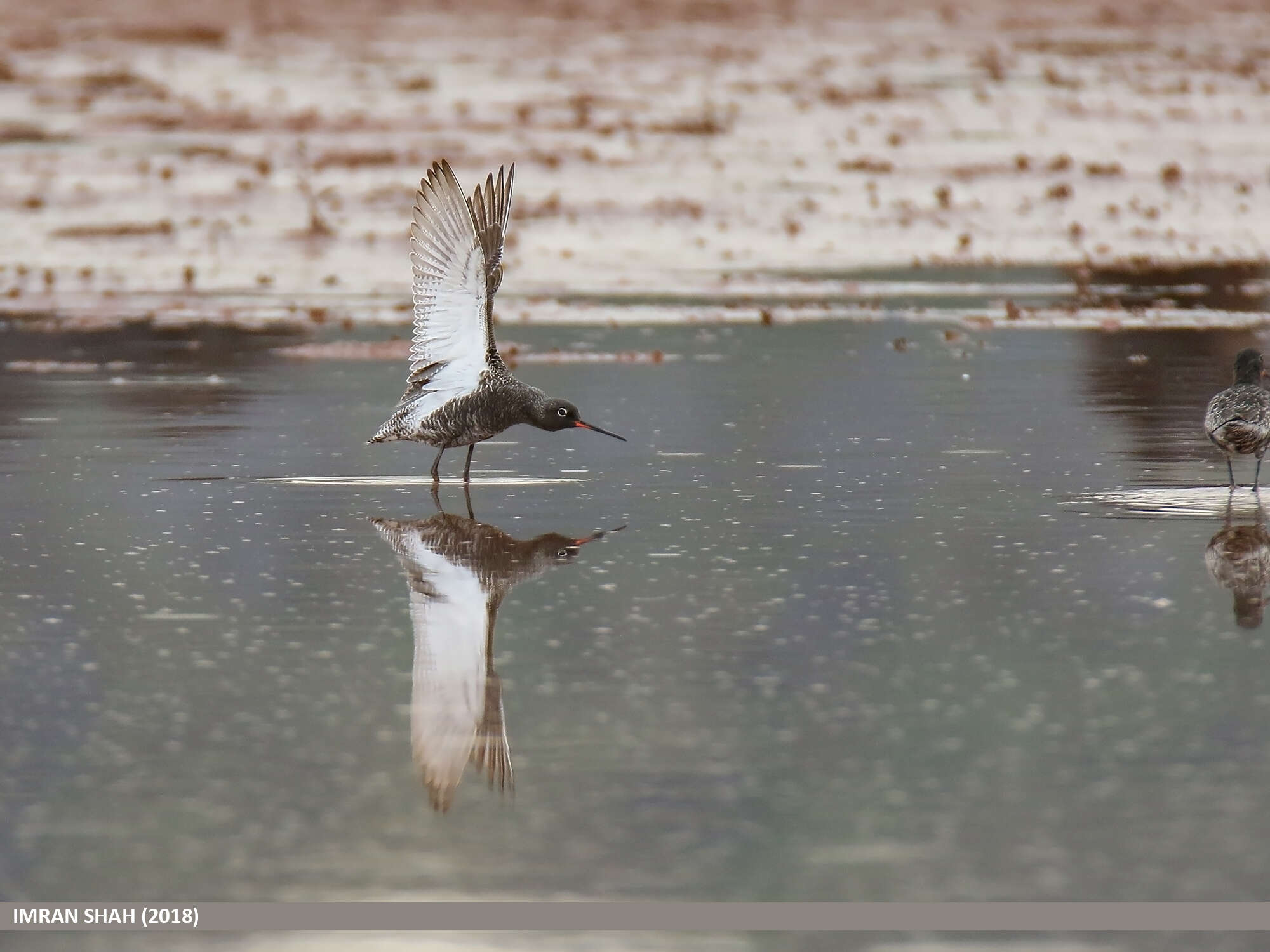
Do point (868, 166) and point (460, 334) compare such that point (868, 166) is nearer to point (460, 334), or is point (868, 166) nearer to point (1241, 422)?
point (460, 334)

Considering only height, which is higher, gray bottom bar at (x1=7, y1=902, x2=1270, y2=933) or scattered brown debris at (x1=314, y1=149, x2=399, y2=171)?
scattered brown debris at (x1=314, y1=149, x2=399, y2=171)

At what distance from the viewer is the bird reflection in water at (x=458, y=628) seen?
6.96m

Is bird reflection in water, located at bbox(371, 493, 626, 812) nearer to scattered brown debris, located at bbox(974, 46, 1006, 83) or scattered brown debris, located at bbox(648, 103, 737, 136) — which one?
scattered brown debris, located at bbox(648, 103, 737, 136)

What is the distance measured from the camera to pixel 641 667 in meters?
8.07

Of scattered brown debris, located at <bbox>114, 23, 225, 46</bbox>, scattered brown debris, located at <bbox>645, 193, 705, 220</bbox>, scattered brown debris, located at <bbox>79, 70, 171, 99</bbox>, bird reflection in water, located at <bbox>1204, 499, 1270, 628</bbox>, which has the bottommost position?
bird reflection in water, located at <bbox>1204, 499, 1270, 628</bbox>

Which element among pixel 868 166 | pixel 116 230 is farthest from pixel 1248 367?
pixel 868 166

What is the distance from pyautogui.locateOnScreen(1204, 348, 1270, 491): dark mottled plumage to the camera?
12.1 m

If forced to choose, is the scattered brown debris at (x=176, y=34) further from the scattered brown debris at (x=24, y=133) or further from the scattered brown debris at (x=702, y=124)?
the scattered brown debris at (x=702, y=124)

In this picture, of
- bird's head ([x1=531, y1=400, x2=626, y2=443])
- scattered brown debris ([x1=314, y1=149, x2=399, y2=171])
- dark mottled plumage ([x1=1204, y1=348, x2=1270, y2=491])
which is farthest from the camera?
scattered brown debris ([x1=314, y1=149, x2=399, y2=171])

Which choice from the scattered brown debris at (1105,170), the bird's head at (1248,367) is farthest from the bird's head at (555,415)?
the scattered brown debris at (1105,170)

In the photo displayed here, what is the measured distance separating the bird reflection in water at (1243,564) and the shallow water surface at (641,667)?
0.15 ft

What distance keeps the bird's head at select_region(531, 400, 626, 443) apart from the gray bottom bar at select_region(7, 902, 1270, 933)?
7184mm

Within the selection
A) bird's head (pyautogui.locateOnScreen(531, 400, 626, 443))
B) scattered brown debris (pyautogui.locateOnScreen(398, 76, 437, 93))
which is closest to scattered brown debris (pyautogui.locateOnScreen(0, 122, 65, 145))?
scattered brown debris (pyautogui.locateOnScreen(398, 76, 437, 93))

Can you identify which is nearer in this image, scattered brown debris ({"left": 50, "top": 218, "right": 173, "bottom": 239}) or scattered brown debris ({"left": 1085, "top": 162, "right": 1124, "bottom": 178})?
scattered brown debris ({"left": 50, "top": 218, "right": 173, "bottom": 239})
